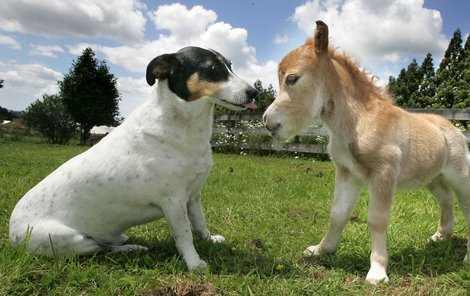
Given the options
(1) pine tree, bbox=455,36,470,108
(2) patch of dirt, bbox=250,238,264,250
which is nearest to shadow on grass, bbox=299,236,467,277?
(2) patch of dirt, bbox=250,238,264,250

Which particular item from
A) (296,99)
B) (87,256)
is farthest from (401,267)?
(87,256)

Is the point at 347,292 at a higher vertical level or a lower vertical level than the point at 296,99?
lower

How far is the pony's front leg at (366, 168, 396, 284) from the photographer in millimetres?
2859

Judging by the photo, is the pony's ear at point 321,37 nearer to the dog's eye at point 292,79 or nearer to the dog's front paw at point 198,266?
the dog's eye at point 292,79

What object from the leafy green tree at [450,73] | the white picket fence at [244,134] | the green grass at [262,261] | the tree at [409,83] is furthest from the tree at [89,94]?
the green grass at [262,261]

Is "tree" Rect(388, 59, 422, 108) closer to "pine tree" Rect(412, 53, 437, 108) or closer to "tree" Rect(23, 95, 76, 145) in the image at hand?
"pine tree" Rect(412, 53, 437, 108)

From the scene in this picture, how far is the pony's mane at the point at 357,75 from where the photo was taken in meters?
3.14

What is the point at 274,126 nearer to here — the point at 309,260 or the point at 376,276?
the point at 309,260

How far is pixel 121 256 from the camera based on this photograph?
10.7 ft

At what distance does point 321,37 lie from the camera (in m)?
2.96

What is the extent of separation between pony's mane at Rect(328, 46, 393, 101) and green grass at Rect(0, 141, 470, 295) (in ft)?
4.41

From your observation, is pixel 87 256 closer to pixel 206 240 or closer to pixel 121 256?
pixel 121 256

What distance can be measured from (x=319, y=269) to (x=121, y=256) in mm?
1554

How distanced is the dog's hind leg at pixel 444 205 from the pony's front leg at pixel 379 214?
3.69 feet
